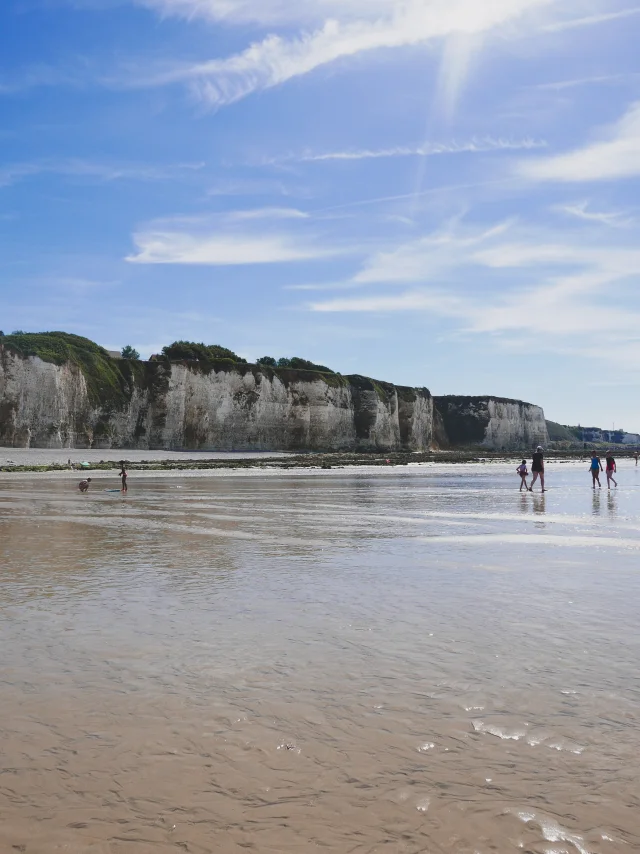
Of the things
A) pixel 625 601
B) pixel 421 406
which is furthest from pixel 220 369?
pixel 625 601

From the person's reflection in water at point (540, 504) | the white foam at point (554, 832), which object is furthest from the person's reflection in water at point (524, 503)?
the white foam at point (554, 832)

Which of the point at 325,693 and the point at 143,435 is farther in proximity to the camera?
the point at 143,435

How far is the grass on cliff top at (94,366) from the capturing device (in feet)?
230

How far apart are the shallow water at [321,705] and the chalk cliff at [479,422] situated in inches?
4753

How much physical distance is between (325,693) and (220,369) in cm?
7641

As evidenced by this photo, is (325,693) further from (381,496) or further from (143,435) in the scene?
(143,435)

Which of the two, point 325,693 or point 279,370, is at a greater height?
point 279,370

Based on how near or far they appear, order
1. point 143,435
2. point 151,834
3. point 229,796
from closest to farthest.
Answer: point 151,834 < point 229,796 < point 143,435

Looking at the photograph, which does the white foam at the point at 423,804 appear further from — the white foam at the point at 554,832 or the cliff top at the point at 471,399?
the cliff top at the point at 471,399

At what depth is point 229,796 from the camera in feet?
10.7

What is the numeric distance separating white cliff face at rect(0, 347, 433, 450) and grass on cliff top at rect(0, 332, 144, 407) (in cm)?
90

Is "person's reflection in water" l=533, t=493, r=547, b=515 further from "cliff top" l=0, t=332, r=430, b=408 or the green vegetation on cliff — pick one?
the green vegetation on cliff

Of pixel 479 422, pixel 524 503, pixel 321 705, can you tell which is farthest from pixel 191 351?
pixel 321 705

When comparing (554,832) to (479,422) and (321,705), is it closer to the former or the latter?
(321,705)
